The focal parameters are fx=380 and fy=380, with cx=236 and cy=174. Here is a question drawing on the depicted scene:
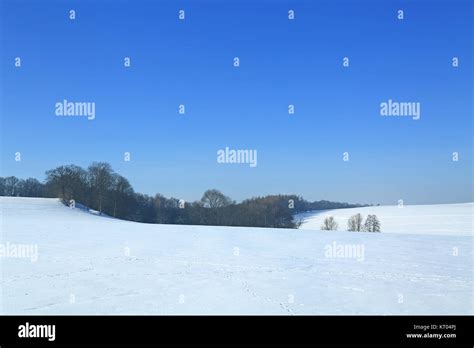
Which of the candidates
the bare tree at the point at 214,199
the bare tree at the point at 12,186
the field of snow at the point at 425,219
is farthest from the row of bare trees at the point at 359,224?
Result: the bare tree at the point at 12,186

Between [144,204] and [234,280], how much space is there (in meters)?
50.1

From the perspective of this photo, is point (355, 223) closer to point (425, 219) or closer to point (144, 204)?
point (425, 219)

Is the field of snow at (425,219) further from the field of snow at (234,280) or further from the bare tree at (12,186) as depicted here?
the bare tree at (12,186)

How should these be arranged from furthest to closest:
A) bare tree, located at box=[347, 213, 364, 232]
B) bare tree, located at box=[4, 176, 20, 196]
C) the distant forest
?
bare tree, located at box=[4, 176, 20, 196]
bare tree, located at box=[347, 213, 364, 232]
the distant forest

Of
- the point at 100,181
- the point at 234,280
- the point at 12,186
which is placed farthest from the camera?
the point at 12,186

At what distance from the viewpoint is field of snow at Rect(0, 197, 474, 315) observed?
548 centimetres

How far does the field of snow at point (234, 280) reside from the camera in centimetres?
548

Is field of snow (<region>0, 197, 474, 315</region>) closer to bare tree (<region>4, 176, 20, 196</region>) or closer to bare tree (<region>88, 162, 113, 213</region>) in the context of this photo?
bare tree (<region>88, 162, 113, 213</region>)

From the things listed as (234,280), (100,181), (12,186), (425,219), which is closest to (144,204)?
(100,181)

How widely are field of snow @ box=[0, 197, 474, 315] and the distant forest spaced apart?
1361 inches

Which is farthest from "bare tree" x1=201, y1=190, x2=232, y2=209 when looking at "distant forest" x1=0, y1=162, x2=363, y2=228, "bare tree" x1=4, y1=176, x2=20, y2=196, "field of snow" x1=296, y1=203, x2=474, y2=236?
"bare tree" x1=4, y1=176, x2=20, y2=196

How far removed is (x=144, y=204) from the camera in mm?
55406
